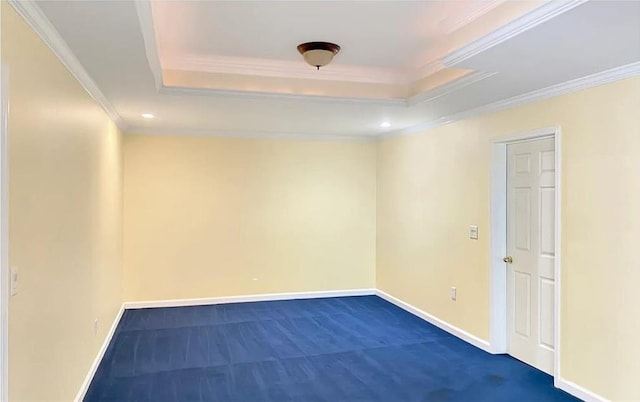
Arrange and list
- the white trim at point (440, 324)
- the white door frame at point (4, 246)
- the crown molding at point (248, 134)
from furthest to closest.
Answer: the crown molding at point (248, 134) → the white trim at point (440, 324) → the white door frame at point (4, 246)

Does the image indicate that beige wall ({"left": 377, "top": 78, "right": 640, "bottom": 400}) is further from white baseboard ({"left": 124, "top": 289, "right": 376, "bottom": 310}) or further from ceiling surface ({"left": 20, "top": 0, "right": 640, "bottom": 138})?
white baseboard ({"left": 124, "top": 289, "right": 376, "bottom": 310})

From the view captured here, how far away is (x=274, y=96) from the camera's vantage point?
4039 millimetres

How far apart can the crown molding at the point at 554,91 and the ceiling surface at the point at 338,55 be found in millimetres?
43

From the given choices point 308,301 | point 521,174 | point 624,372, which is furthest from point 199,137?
point 624,372

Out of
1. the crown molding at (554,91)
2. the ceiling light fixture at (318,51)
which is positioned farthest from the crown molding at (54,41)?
the crown molding at (554,91)

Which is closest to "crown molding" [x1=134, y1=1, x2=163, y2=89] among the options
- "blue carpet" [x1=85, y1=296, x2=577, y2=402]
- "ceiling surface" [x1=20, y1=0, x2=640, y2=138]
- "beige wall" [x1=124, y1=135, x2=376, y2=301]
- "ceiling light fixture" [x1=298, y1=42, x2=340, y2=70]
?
"ceiling surface" [x1=20, y1=0, x2=640, y2=138]

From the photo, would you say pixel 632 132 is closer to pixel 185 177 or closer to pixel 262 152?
pixel 262 152

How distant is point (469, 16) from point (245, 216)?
4103 mm

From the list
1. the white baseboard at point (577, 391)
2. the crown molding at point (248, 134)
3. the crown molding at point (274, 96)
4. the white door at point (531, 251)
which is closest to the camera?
the white baseboard at point (577, 391)

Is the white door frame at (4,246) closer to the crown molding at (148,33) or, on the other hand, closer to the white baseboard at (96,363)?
the crown molding at (148,33)

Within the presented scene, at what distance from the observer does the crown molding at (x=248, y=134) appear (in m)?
5.80

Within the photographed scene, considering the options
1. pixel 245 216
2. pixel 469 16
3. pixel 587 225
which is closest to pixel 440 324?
pixel 587 225

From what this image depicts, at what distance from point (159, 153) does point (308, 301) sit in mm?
2793

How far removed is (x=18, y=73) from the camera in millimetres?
1990
